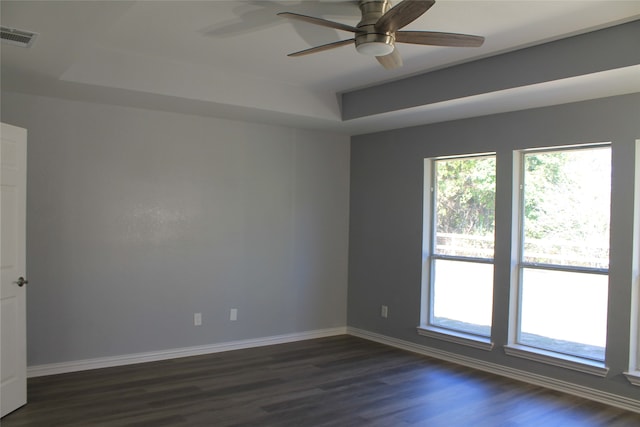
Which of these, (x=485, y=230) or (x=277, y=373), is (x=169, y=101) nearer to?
(x=277, y=373)

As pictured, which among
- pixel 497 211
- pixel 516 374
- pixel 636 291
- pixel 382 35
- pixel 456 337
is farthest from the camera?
pixel 456 337

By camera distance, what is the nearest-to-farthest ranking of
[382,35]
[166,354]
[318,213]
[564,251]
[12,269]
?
1. [382,35]
2. [12,269]
3. [564,251]
4. [166,354]
5. [318,213]

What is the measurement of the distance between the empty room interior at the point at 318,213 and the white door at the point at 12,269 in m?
0.02

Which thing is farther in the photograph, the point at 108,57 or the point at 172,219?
the point at 172,219

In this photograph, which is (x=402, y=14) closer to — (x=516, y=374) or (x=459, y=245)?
(x=459, y=245)

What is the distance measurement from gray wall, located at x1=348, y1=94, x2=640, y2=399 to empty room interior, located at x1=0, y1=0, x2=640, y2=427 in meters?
0.02

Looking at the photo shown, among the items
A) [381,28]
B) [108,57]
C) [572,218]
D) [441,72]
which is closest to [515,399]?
[572,218]

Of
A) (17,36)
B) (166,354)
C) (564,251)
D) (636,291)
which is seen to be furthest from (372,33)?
(166,354)

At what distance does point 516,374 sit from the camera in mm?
4551

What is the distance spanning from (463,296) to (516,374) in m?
0.91

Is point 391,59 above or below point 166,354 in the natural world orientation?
above

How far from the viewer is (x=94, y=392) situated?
13.0ft

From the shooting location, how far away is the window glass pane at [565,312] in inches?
163

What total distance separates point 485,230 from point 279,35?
Result: 9.04ft
